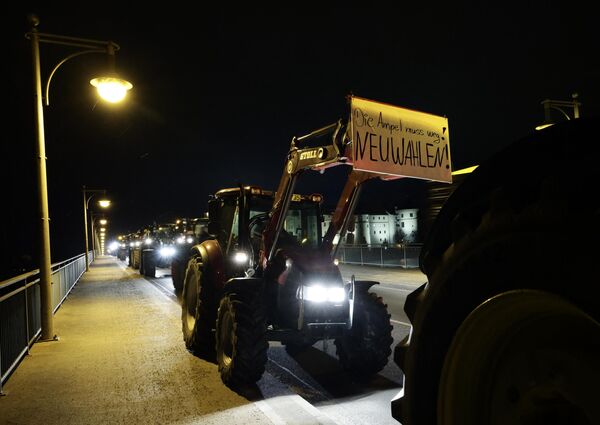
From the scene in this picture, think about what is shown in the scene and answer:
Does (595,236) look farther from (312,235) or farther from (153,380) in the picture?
(312,235)

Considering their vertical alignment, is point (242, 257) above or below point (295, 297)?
above

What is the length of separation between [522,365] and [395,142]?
9.76 ft

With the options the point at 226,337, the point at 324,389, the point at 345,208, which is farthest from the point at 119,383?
the point at 345,208

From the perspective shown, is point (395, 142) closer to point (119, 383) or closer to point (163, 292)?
point (119, 383)

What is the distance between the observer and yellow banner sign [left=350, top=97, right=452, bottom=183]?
4.48 m

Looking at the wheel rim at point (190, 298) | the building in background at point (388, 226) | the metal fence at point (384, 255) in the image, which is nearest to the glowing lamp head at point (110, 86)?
the wheel rim at point (190, 298)

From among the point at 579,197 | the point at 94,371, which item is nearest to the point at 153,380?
the point at 94,371

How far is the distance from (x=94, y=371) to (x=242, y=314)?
246 cm

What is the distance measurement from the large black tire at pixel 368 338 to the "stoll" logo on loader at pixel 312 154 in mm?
2047

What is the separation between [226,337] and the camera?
21.3 feet

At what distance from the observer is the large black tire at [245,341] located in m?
5.92

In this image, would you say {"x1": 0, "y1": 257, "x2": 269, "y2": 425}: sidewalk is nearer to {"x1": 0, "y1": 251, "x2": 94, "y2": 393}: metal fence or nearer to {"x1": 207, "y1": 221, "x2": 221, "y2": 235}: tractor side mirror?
{"x1": 0, "y1": 251, "x2": 94, "y2": 393}: metal fence

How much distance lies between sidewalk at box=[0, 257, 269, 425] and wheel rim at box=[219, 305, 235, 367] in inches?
10.8

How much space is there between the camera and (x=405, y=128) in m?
4.62
